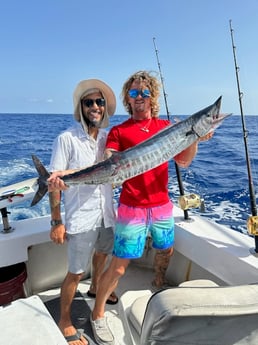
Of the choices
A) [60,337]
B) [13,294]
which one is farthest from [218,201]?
[60,337]

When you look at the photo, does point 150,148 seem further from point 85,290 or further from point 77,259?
point 85,290

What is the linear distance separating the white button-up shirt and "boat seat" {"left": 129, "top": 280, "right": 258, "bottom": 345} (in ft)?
3.65

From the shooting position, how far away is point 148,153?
1.83m

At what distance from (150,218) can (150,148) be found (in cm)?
47

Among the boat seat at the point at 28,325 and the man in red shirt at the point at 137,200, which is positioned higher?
the man in red shirt at the point at 137,200

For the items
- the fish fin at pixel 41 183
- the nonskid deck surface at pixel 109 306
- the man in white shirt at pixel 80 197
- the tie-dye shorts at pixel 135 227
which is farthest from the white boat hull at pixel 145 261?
the fish fin at pixel 41 183

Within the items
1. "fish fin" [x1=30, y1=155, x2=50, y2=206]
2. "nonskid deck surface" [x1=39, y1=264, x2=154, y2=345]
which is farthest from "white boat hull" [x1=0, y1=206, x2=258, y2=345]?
"fish fin" [x1=30, y1=155, x2=50, y2=206]

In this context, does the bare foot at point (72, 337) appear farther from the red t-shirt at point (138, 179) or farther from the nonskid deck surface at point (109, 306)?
the red t-shirt at point (138, 179)

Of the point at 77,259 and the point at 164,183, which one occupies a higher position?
the point at 164,183

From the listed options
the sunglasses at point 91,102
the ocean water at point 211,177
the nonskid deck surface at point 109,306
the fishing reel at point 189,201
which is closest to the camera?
the sunglasses at point 91,102

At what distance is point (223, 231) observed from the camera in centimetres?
237

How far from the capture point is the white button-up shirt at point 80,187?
6.34ft

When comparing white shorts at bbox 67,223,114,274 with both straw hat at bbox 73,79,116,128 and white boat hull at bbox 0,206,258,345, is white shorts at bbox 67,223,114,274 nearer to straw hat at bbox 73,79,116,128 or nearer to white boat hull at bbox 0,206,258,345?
white boat hull at bbox 0,206,258,345

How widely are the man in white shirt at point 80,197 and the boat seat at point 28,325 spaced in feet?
1.76
